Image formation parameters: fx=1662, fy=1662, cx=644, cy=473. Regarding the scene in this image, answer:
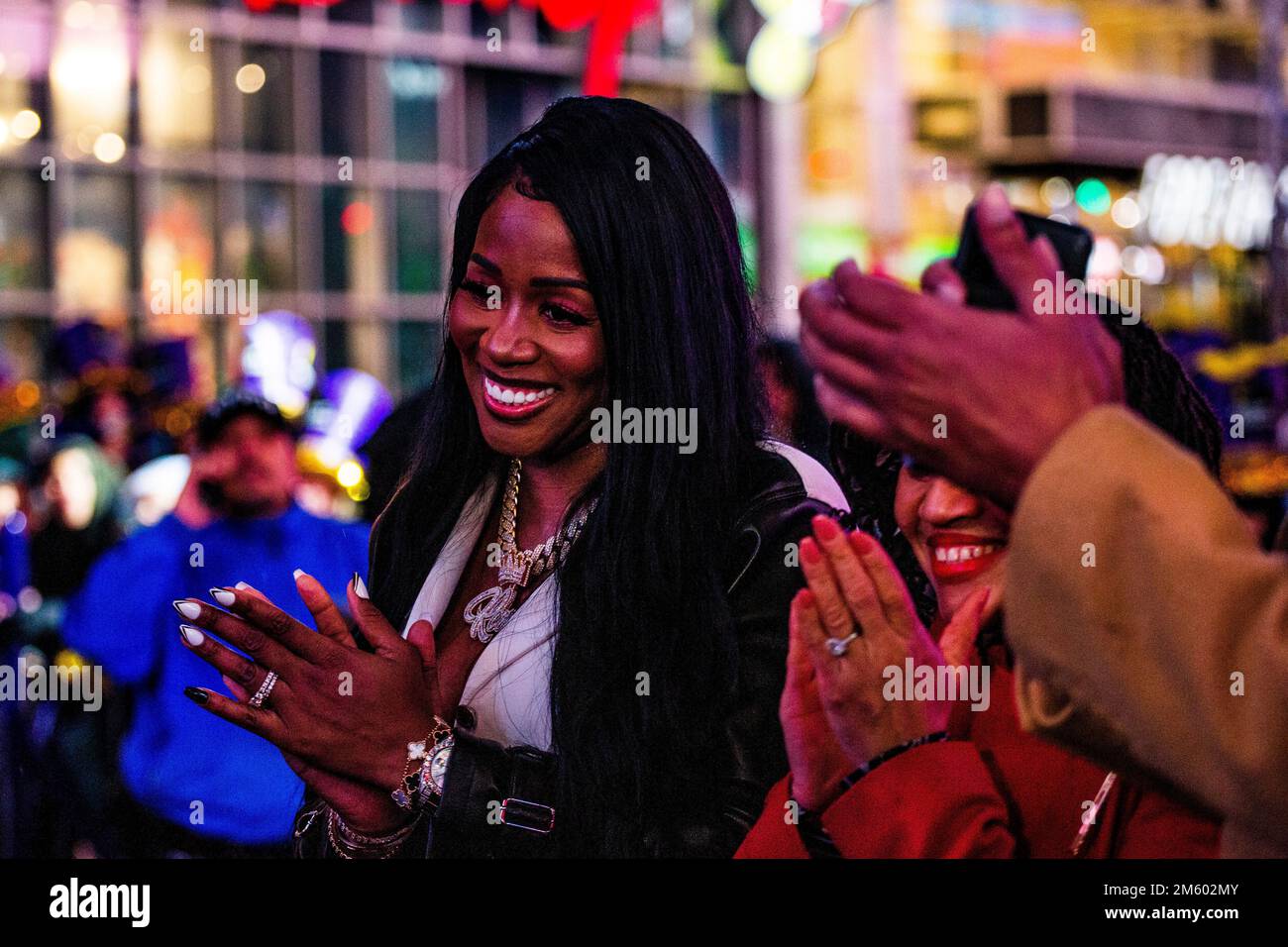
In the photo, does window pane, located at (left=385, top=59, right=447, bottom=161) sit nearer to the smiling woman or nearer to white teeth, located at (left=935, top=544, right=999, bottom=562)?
the smiling woman

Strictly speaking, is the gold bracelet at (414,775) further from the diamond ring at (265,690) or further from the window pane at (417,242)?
the window pane at (417,242)

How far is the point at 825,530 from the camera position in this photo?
1.81 meters

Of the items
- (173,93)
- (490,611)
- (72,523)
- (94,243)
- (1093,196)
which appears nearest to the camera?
(490,611)

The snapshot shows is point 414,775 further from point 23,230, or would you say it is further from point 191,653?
point 23,230

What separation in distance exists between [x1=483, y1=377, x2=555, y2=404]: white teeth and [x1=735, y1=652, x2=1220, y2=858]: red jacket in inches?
25.2

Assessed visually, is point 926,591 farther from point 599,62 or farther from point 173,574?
point 599,62

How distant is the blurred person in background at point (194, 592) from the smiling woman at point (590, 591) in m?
0.28

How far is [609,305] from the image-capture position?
6.85 feet

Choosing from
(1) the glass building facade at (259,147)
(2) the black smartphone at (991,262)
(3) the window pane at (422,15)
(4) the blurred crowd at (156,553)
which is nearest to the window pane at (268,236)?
(1) the glass building facade at (259,147)

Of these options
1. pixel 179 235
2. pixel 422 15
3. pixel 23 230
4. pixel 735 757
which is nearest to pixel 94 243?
pixel 23 230

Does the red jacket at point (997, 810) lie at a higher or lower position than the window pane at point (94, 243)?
lower

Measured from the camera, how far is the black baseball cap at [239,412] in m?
3.54

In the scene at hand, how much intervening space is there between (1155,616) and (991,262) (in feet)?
1.02

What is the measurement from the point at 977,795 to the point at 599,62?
1099 centimetres
